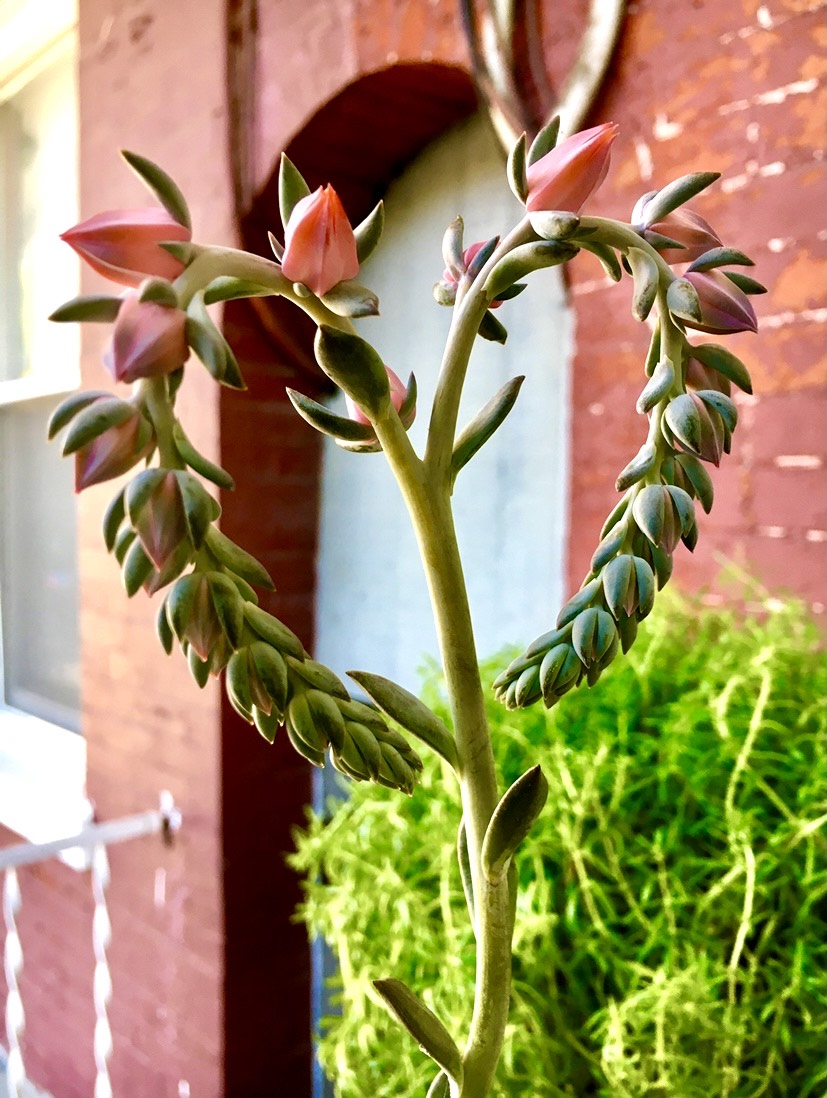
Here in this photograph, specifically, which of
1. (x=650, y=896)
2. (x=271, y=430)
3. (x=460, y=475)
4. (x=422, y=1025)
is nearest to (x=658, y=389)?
(x=422, y=1025)

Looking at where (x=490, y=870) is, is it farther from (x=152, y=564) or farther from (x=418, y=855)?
(x=418, y=855)

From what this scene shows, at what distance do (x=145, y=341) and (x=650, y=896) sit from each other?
1.76ft

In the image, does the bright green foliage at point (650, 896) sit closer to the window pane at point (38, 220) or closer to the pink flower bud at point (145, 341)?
the pink flower bud at point (145, 341)

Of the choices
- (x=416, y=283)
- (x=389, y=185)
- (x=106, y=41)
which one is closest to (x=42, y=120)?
(x=106, y=41)

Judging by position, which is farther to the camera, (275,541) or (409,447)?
(275,541)

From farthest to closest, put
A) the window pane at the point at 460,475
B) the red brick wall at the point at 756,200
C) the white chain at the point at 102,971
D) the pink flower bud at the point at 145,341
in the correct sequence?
the white chain at the point at 102,971, the window pane at the point at 460,475, the red brick wall at the point at 756,200, the pink flower bud at the point at 145,341

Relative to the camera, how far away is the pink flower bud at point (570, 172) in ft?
0.83

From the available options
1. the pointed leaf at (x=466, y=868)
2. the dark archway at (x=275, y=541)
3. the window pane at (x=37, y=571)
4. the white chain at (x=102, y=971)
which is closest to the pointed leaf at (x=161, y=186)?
the pointed leaf at (x=466, y=868)

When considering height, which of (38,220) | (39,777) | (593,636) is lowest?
(39,777)

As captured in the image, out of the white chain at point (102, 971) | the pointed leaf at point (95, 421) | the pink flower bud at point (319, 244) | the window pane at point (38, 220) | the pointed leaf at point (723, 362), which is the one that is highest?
the window pane at point (38, 220)

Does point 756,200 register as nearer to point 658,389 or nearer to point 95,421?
point 658,389

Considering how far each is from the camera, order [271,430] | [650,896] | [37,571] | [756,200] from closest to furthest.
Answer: [650,896]
[756,200]
[271,430]
[37,571]

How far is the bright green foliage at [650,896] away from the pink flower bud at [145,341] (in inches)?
18.5

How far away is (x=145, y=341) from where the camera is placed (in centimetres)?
20
